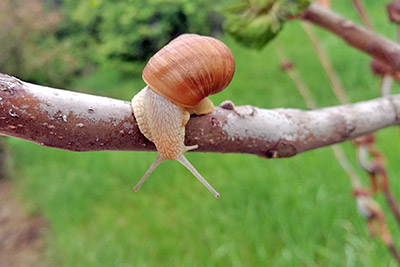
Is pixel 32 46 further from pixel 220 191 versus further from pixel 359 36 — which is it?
pixel 359 36

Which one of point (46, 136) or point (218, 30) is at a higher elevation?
point (46, 136)

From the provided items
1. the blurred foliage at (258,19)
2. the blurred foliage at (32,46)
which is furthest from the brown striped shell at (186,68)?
the blurred foliage at (32,46)

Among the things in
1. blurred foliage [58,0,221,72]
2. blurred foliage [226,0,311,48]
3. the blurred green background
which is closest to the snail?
blurred foliage [226,0,311,48]

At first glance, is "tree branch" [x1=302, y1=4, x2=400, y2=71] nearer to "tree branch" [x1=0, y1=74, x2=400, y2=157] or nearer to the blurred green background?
"tree branch" [x1=0, y1=74, x2=400, y2=157]

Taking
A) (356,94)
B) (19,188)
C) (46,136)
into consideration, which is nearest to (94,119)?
(46,136)

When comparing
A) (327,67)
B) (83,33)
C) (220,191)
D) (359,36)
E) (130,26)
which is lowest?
(83,33)

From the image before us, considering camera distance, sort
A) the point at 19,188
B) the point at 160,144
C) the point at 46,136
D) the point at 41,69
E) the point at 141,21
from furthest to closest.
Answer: the point at 41,69 < the point at 141,21 < the point at 19,188 < the point at 160,144 < the point at 46,136

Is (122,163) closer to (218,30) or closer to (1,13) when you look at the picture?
(218,30)

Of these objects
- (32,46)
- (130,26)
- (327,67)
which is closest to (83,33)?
(32,46)
